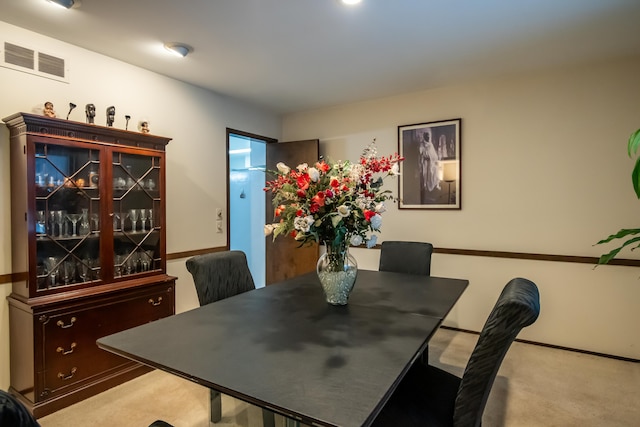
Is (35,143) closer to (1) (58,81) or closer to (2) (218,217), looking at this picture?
(1) (58,81)

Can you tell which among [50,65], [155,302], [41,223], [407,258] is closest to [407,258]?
[407,258]

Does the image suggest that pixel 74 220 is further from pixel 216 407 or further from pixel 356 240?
pixel 356 240

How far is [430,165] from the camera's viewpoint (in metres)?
3.80

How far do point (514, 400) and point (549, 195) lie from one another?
1.87 meters

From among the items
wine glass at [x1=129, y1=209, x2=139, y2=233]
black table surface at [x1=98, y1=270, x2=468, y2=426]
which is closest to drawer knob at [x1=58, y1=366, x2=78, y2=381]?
wine glass at [x1=129, y1=209, x2=139, y2=233]

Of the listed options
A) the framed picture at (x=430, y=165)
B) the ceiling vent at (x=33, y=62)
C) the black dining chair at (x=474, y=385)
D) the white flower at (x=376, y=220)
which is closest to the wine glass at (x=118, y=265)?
the ceiling vent at (x=33, y=62)

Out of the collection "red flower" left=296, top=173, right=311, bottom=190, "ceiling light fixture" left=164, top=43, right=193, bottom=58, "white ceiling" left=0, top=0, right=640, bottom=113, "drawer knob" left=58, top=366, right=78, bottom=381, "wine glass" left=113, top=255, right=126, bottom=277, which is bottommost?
"drawer knob" left=58, top=366, right=78, bottom=381

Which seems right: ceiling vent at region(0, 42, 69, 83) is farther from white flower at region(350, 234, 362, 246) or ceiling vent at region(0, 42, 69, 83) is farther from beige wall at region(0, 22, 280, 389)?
white flower at region(350, 234, 362, 246)

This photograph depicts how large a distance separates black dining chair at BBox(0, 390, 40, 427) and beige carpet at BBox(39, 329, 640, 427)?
1.47 m

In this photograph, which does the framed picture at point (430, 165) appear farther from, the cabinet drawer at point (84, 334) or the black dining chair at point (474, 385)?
the cabinet drawer at point (84, 334)

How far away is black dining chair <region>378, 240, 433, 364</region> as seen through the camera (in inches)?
114

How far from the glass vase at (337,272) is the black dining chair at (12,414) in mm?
1322

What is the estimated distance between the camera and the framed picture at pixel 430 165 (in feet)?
12.1

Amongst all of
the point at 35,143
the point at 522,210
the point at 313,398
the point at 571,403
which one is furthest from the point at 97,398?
the point at 522,210
